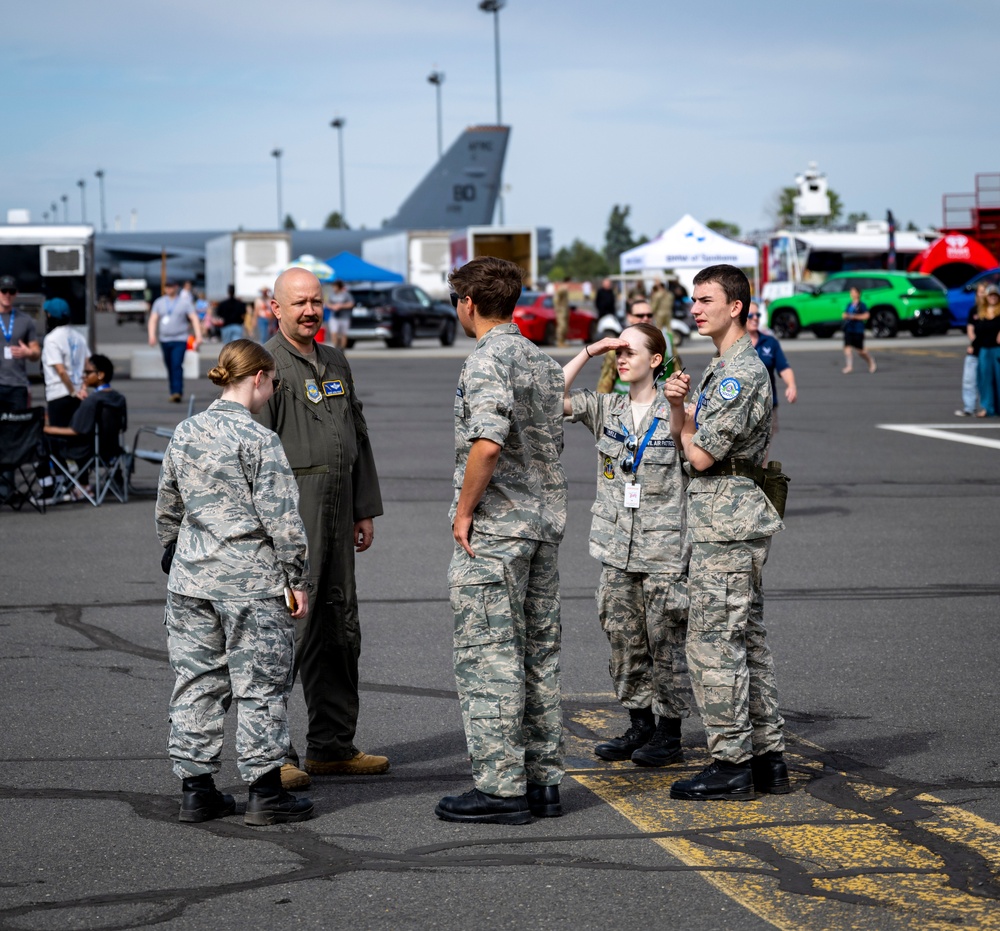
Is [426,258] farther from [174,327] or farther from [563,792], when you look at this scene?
[563,792]

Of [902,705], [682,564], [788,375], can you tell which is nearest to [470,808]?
[682,564]

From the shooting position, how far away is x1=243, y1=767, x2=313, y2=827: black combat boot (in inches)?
191

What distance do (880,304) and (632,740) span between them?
122ft

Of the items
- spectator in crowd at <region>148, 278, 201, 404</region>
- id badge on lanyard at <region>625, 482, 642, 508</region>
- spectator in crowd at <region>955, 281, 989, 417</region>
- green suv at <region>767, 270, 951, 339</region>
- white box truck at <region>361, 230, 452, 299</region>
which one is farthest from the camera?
white box truck at <region>361, 230, 452, 299</region>

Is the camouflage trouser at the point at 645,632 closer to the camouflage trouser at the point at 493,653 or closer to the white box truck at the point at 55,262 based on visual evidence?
the camouflage trouser at the point at 493,653

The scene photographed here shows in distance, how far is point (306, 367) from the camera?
5527mm

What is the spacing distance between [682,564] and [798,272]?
46.4m

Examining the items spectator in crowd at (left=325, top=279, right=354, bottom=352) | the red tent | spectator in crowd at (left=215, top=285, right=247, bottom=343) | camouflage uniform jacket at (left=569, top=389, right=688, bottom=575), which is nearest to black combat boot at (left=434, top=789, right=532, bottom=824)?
camouflage uniform jacket at (left=569, top=389, right=688, bottom=575)

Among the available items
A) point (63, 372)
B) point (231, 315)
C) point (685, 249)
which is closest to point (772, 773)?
point (63, 372)

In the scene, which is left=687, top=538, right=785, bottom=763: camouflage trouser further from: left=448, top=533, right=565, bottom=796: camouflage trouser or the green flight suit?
the green flight suit

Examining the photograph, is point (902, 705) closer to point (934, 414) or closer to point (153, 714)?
point (153, 714)

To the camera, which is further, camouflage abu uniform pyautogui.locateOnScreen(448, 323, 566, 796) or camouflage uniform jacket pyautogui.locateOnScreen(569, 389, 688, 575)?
camouflage uniform jacket pyautogui.locateOnScreen(569, 389, 688, 575)

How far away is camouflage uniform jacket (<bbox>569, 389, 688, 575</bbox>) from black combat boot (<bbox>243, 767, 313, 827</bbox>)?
156 centimetres

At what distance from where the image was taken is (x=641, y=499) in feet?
18.8
